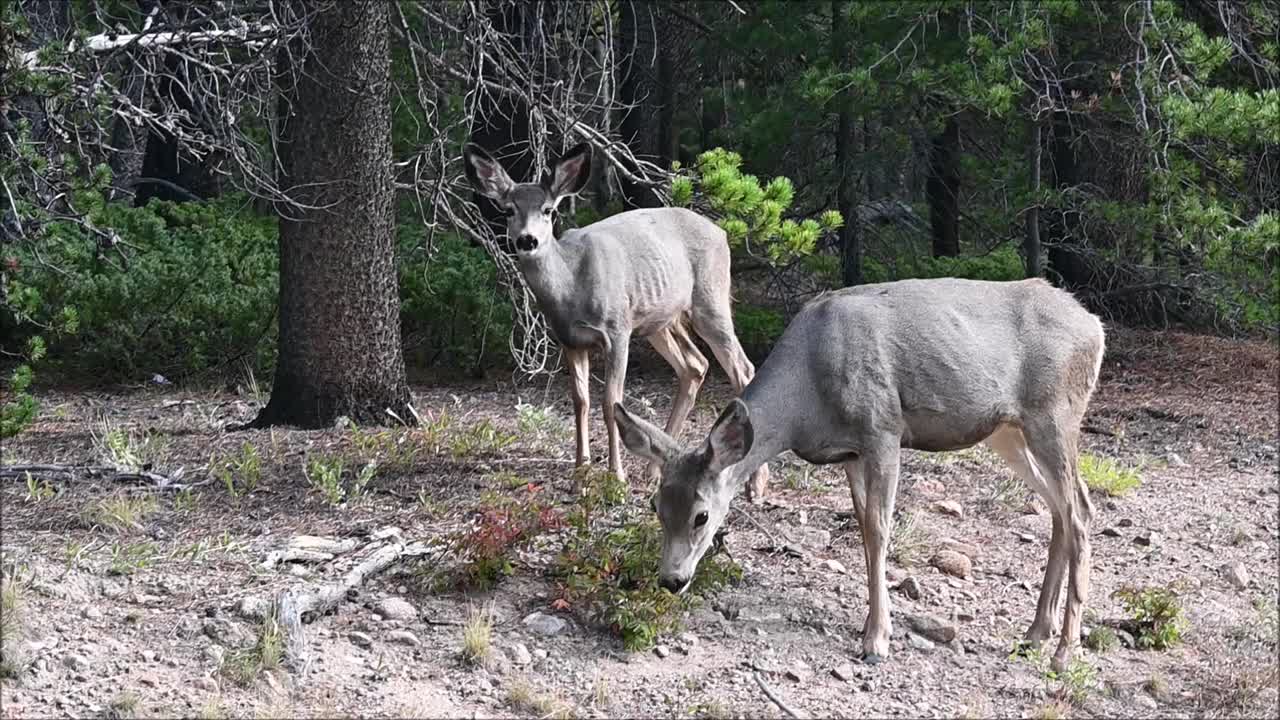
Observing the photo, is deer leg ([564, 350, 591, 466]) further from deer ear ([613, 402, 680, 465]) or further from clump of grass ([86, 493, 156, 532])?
clump of grass ([86, 493, 156, 532])

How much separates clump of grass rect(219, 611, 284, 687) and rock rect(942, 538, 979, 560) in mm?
3779

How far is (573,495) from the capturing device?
27.3 ft

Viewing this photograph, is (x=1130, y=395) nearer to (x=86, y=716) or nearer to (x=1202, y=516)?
(x=1202, y=516)

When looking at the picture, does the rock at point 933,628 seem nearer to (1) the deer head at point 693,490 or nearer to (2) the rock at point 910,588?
(2) the rock at point 910,588

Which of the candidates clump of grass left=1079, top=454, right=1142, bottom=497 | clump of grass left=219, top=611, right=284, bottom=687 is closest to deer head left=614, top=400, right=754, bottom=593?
clump of grass left=219, top=611, right=284, bottom=687

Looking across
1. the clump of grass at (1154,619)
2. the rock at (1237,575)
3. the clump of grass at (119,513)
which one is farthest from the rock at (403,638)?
the rock at (1237,575)

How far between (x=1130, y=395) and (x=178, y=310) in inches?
314

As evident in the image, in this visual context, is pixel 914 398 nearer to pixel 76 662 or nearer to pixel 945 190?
pixel 76 662

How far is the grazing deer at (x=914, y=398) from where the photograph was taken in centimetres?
680

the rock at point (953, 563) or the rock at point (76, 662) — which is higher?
the rock at point (76, 662)

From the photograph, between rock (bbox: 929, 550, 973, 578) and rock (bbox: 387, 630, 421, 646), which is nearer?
rock (bbox: 387, 630, 421, 646)

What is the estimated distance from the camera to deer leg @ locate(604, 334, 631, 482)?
876cm

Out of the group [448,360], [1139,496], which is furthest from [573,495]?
[448,360]

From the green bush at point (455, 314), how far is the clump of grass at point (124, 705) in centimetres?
725
